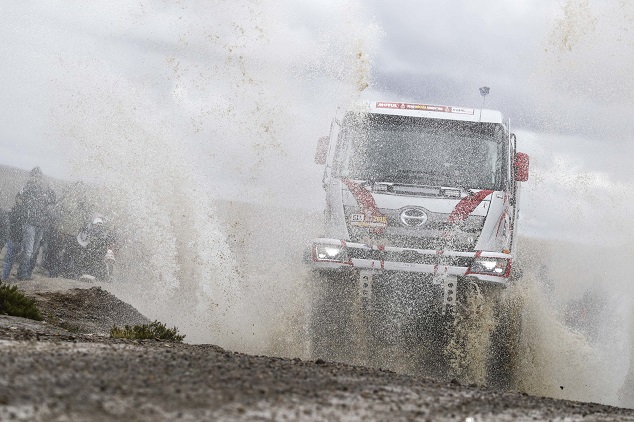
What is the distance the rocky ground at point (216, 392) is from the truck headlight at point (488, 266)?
2.79 metres

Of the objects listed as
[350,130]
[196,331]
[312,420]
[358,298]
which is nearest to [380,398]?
[312,420]

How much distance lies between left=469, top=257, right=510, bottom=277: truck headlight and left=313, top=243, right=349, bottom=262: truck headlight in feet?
4.60

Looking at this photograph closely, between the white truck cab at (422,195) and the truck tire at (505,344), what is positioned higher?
the white truck cab at (422,195)

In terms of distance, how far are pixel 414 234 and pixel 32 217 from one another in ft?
28.7

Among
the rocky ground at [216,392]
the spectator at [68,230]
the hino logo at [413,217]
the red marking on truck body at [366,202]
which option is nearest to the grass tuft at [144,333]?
the rocky ground at [216,392]

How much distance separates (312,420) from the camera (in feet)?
14.4

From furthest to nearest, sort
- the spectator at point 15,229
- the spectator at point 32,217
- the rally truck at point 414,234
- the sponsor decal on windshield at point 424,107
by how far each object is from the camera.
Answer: the spectator at point 15,229
the spectator at point 32,217
the sponsor decal on windshield at point 424,107
the rally truck at point 414,234

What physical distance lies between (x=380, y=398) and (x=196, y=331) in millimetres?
8743

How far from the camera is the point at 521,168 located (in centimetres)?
1021

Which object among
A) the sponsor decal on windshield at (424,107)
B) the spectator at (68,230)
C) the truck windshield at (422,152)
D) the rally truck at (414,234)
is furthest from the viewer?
the spectator at (68,230)

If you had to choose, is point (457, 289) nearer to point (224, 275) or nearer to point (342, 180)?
point (342, 180)

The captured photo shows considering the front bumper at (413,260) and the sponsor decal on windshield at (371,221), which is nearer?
the front bumper at (413,260)

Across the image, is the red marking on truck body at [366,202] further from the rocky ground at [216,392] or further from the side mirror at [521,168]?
the rocky ground at [216,392]

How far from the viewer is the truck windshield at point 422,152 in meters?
9.81
